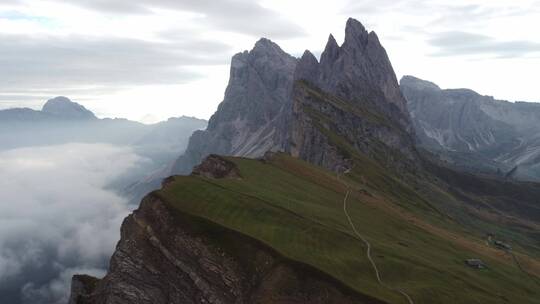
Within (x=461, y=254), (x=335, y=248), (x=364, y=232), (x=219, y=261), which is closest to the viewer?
(x=219, y=261)

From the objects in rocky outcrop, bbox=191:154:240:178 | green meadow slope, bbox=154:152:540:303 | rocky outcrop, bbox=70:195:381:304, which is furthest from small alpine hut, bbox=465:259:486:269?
rocky outcrop, bbox=70:195:381:304

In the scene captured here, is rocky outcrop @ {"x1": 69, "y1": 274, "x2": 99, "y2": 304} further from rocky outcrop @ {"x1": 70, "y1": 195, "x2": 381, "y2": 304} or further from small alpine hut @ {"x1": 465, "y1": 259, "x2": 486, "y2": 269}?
small alpine hut @ {"x1": 465, "y1": 259, "x2": 486, "y2": 269}

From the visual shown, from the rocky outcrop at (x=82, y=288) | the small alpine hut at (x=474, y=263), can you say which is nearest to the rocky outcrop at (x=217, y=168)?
the rocky outcrop at (x=82, y=288)

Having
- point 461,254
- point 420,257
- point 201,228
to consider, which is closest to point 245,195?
point 201,228

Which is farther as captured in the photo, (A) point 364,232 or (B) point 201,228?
(A) point 364,232

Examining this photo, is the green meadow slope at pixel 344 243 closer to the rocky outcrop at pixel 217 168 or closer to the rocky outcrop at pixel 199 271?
the rocky outcrop at pixel 199 271

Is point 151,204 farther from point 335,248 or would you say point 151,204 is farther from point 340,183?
point 340,183

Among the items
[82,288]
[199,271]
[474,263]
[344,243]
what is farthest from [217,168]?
[474,263]

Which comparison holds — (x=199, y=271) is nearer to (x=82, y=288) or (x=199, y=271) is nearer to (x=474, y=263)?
(x=82, y=288)
